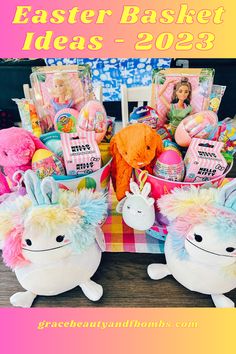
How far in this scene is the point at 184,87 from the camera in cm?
75

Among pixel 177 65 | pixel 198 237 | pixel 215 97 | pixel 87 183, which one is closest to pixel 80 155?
pixel 87 183

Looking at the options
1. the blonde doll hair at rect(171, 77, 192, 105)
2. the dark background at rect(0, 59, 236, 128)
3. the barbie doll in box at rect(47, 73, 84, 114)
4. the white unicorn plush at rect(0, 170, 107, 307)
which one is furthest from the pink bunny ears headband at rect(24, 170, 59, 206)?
the dark background at rect(0, 59, 236, 128)

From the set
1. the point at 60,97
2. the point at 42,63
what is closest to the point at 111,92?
the point at 42,63

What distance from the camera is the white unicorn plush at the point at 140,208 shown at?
575 millimetres

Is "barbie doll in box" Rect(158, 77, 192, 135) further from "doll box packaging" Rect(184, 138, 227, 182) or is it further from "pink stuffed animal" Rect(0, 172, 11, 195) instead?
"pink stuffed animal" Rect(0, 172, 11, 195)

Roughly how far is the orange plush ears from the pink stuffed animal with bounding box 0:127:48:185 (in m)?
0.17

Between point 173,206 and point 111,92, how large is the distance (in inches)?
45.9

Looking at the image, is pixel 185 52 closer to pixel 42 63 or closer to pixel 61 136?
pixel 61 136

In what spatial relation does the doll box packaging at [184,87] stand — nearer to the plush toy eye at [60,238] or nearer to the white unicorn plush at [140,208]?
the white unicorn plush at [140,208]

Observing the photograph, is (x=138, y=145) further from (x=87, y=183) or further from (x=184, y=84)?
(x=184, y=84)

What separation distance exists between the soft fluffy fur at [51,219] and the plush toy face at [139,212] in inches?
3.2

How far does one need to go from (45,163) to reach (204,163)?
0.31 m

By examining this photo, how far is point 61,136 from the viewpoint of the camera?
61 cm

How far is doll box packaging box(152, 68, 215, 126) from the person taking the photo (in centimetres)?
75
